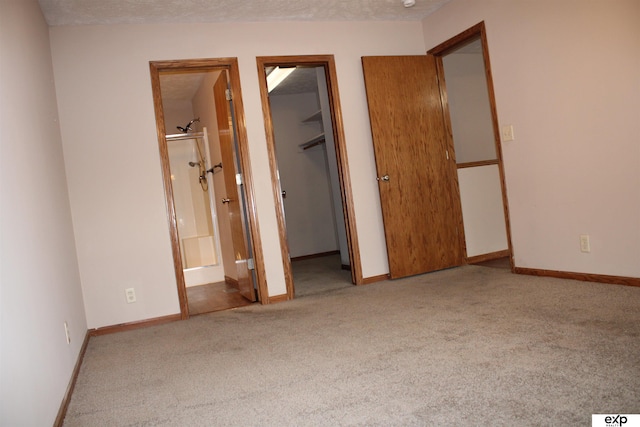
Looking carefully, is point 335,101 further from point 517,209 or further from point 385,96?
point 517,209

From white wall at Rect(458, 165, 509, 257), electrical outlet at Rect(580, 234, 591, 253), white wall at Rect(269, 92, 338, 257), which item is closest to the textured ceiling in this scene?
white wall at Rect(458, 165, 509, 257)

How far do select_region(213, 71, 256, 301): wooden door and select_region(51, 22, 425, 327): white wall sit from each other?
211 millimetres

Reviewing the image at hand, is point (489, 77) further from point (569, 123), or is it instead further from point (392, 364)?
point (392, 364)

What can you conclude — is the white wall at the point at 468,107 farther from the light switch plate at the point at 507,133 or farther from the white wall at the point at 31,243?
the white wall at the point at 31,243

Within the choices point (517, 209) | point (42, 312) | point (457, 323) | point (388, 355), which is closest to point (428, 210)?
point (517, 209)

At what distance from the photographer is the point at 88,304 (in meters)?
3.82

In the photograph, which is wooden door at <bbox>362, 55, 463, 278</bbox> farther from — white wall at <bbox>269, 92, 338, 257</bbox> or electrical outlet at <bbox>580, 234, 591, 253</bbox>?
white wall at <bbox>269, 92, 338, 257</bbox>

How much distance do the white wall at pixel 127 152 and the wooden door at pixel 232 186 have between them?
211 mm

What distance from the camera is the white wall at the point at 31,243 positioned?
167 cm

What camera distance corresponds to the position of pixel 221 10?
13.1ft

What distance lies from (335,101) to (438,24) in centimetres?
117

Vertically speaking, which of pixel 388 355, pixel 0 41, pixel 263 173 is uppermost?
pixel 0 41

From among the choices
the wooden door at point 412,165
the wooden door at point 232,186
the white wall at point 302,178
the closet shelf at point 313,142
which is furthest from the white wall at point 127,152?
the white wall at point 302,178

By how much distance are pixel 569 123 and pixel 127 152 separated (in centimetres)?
316
